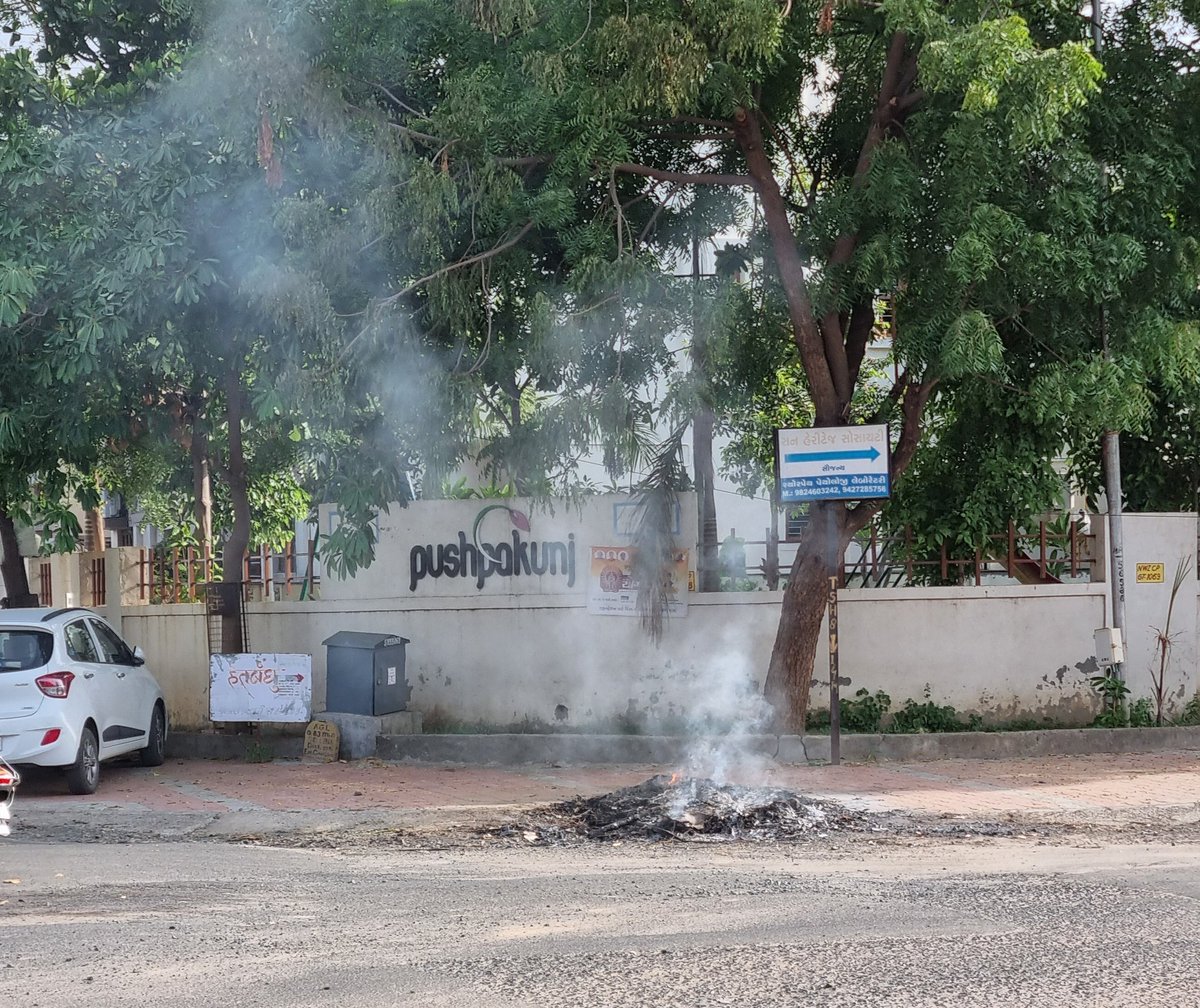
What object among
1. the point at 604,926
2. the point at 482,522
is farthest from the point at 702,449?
the point at 604,926

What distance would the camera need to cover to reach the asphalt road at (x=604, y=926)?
17.6ft

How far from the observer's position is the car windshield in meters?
11.0

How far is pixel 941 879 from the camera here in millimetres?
7484

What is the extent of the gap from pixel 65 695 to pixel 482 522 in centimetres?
471

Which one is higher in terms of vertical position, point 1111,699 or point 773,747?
point 1111,699

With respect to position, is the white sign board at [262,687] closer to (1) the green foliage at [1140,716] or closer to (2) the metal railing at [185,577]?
(2) the metal railing at [185,577]

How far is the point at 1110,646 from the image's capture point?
13.5 meters

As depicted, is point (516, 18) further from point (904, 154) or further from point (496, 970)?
point (496, 970)

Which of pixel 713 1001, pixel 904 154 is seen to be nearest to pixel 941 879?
pixel 713 1001

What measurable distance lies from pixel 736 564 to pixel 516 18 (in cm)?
634

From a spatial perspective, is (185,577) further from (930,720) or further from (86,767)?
(930,720)

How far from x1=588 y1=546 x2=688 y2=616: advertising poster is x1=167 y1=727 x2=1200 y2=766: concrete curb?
141 cm

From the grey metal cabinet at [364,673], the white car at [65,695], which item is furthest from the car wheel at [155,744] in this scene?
the grey metal cabinet at [364,673]

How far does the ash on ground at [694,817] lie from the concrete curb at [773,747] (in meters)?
2.67
